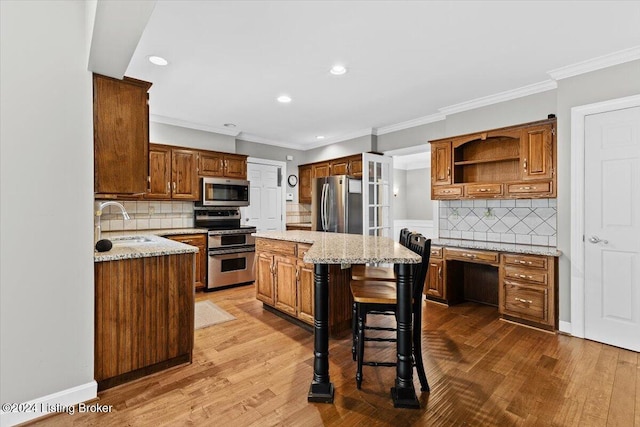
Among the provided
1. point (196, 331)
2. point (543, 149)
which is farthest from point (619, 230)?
point (196, 331)

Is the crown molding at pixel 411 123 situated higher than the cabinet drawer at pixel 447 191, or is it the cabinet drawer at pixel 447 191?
the crown molding at pixel 411 123

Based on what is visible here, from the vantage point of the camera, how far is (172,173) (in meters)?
4.53

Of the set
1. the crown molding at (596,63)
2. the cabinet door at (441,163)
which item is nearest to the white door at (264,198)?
the cabinet door at (441,163)

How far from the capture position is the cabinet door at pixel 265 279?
3434mm

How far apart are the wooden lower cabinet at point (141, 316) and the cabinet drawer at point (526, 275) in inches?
126

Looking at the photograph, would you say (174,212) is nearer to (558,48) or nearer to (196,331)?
(196,331)

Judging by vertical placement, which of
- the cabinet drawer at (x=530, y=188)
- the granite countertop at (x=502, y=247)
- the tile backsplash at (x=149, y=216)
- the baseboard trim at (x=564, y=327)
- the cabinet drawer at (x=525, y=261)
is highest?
the cabinet drawer at (x=530, y=188)

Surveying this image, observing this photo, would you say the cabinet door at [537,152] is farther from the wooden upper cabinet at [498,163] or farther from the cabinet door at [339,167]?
the cabinet door at [339,167]

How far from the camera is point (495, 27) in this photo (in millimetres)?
2285

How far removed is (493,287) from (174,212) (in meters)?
4.77

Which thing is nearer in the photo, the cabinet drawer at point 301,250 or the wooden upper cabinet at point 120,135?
the wooden upper cabinet at point 120,135

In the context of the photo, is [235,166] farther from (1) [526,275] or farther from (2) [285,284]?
(1) [526,275]

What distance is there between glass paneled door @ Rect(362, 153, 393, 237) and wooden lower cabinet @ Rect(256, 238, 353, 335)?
6.59 ft

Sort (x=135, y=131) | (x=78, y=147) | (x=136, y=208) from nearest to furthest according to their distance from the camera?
1. (x=78, y=147)
2. (x=135, y=131)
3. (x=136, y=208)
